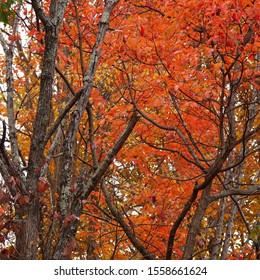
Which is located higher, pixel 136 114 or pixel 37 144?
pixel 136 114

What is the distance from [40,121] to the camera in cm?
551

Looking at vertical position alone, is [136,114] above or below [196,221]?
above

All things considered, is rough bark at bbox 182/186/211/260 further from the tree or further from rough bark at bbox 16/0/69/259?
rough bark at bbox 16/0/69/259

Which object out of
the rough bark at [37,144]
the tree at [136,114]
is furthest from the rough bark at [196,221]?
the rough bark at [37,144]

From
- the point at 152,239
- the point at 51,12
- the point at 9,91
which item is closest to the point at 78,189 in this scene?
the point at 9,91

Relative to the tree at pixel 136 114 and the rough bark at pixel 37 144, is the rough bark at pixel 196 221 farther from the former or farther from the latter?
the rough bark at pixel 37 144

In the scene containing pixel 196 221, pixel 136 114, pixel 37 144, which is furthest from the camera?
pixel 196 221

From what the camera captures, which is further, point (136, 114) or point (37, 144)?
point (136, 114)

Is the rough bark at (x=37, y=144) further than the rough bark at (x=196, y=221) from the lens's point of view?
No

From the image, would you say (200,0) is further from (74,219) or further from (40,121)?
(74,219)

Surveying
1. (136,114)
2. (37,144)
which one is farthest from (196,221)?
(37,144)

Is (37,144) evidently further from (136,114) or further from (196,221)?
(196,221)

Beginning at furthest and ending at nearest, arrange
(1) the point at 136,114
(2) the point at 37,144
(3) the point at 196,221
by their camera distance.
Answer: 1. (3) the point at 196,221
2. (1) the point at 136,114
3. (2) the point at 37,144
